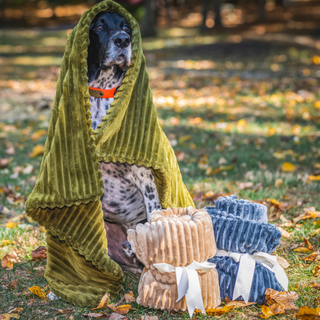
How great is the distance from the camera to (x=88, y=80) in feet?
8.19

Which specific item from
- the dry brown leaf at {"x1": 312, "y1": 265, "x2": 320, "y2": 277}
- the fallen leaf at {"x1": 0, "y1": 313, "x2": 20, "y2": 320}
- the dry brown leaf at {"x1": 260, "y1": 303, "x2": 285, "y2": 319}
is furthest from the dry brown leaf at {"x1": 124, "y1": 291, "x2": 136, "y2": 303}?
the dry brown leaf at {"x1": 312, "y1": 265, "x2": 320, "y2": 277}

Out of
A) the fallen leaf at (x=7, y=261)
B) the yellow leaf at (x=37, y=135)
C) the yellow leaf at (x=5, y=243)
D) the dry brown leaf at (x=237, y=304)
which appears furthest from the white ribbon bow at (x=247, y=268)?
the yellow leaf at (x=37, y=135)

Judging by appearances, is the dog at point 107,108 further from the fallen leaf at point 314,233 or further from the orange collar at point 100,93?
the fallen leaf at point 314,233

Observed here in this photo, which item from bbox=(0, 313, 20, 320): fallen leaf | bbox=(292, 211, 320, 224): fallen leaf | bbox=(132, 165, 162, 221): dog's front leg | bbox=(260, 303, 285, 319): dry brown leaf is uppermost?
bbox=(132, 165, 162, 221): dog's front leg

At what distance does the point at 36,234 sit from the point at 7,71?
10.7 meters

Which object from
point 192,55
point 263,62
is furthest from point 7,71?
point 263,62

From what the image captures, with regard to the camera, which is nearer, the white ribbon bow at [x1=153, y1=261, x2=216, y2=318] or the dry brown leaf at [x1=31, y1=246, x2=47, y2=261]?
the white ribbon bow at [x1=153, y1=261, x2=216, y2=318]

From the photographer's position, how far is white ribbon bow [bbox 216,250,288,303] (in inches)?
95.0

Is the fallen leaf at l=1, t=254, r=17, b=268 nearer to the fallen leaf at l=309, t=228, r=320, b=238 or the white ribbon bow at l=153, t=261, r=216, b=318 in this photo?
the white ribbon bow at l=153, t=261, r=216, b=318

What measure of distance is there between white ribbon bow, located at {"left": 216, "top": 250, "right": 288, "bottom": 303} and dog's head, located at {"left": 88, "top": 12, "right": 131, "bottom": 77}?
52.5 inches

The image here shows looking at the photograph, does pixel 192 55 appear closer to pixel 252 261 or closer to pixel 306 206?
pixel 306 206

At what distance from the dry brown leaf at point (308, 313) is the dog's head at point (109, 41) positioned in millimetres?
1736

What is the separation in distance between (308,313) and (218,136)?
176 inches

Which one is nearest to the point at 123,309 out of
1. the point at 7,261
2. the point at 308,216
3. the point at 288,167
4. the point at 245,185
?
the point at 7,261
